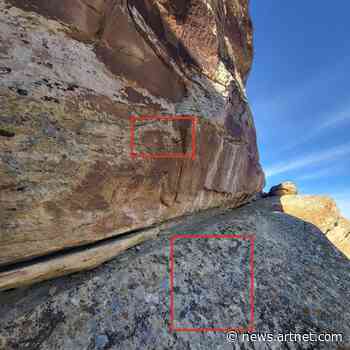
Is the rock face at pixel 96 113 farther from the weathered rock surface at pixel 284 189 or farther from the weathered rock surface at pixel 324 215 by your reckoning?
the weathered rock surface at pixel 284 189

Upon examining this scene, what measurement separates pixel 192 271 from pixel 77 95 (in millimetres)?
3483

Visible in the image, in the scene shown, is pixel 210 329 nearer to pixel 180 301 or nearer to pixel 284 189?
pixel 180 301

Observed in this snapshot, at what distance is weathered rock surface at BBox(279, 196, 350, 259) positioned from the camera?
8.72 meters

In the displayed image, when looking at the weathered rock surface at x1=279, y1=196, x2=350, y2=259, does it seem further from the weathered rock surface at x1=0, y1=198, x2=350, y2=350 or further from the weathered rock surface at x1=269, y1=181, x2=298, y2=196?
the weathered rock surface at x1=0, y1=198, x2=350, y2=350

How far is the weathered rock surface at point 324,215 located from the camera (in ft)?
28.6

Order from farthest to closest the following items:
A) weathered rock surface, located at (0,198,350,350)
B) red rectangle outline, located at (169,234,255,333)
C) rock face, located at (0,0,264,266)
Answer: red rectangle outline, located at (169,234,255,333), weathered rock surface, located at (0,198,350,350), rock face, located at (0,0,264,266)

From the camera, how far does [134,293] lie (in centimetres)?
245

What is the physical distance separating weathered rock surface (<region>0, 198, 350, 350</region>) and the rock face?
651mm

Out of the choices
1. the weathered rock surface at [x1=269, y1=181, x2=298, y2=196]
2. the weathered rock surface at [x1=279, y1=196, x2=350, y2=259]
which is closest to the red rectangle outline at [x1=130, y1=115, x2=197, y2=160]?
the weathered rock surface at [x1=279, y1=196, x2=350, y2=259]

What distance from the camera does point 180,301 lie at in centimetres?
248

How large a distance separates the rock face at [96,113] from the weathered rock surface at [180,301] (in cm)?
A: 65

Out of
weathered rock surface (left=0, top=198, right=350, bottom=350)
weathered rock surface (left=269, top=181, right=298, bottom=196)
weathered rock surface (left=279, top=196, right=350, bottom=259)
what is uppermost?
weathered rock surface (left=269, top=181, right=298, bottom=196)

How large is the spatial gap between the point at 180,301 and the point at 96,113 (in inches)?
126

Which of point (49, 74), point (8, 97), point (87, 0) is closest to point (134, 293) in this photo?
point (8, 97)
